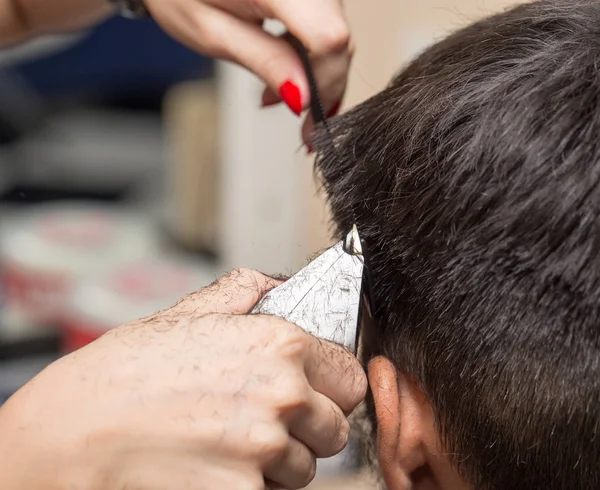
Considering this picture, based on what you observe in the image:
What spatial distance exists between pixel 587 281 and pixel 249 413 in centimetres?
23

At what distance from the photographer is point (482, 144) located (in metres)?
0.46

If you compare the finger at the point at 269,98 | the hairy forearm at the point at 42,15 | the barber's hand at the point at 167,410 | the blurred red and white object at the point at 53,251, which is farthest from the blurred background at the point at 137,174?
the barber's hand at the point at 167,410

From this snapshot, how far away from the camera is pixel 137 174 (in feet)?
5.92

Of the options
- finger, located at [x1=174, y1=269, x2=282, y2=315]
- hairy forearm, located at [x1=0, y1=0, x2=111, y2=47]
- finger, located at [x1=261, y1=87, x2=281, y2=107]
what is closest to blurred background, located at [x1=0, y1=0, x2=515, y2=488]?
hairy forearm, located at [x1=0, y1=0, x2=111, y2=47]

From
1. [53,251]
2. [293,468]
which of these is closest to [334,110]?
[293,468]

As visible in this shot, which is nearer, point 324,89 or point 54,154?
point 324,89

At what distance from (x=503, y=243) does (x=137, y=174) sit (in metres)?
1.48

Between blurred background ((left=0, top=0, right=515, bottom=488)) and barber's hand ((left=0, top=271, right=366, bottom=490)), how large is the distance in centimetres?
88

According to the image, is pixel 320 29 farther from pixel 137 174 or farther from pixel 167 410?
pixel 137 174

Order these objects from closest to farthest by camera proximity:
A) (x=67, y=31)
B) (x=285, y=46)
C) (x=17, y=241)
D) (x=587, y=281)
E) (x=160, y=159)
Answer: (x=587, y=281) → (x=285, y=46) → (x=67, y=31) → (x=17, y=241) → (x=160, y=159)

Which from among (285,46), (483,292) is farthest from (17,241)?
(483,292)

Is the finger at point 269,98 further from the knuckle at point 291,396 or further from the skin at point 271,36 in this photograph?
the knuckle at point 291,396

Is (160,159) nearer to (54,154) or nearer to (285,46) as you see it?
(54,154)

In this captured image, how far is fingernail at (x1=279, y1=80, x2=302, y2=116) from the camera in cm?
66
